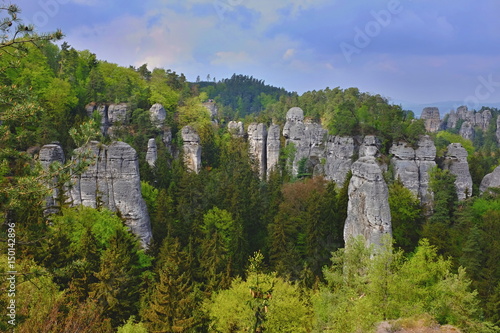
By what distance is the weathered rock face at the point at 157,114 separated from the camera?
45.6 meters

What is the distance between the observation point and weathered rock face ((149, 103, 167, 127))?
149 feet

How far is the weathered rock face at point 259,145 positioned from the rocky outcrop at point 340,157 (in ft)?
48.3

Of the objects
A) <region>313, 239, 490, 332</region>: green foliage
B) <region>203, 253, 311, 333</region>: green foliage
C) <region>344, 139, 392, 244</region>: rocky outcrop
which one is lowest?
<region>203, 253, 311, 333</region>: green foliage

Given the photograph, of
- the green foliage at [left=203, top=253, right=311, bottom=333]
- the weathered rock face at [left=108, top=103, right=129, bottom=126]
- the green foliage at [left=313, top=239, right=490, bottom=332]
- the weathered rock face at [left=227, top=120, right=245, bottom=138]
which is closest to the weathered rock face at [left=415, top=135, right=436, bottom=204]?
the green foliage at [left=313, top=239, right=490, bottom=332]

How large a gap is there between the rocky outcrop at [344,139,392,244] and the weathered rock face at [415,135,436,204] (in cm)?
1344

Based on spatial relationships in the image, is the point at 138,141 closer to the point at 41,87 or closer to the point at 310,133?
the point at 41,87

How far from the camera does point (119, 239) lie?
22953 millimetres

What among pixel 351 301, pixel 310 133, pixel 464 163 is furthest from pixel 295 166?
pixel 351 301

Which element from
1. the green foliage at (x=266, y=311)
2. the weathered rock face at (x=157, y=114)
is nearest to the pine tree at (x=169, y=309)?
the green foliage at (x=266, y=311)

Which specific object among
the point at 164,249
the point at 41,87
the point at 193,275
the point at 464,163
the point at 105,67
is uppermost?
the point at 105,67

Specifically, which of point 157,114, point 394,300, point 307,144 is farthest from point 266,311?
point 307,144

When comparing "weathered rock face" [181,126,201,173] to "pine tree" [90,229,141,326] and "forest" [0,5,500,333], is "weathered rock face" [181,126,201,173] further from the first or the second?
"pine tree" [90,229,141,326]

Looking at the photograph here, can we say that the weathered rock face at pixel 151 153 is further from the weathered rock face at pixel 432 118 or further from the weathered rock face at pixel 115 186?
the weathered rock face at pixel 432 118

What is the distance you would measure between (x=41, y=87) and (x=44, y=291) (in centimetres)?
2680
